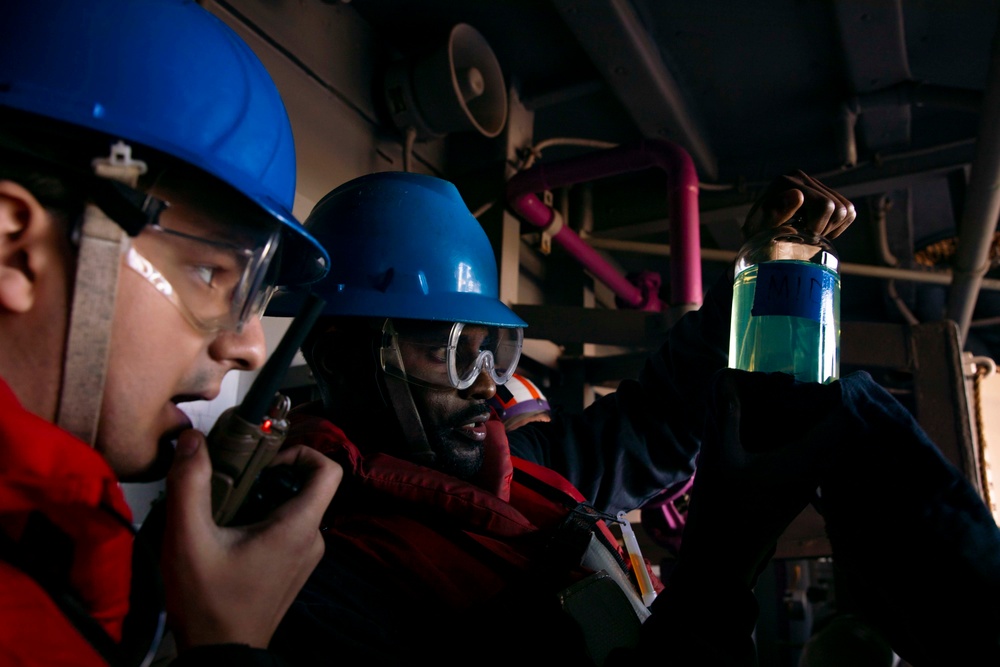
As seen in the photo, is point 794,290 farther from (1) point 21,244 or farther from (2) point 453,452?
(1) point 21,244

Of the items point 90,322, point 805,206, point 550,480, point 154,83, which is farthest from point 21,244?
point 805,206

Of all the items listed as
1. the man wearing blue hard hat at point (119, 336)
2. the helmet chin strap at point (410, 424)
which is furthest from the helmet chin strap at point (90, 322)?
the helmet chin strap at point (410, 424)

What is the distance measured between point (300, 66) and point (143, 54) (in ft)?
5.44

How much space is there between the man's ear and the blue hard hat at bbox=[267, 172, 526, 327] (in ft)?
2.56

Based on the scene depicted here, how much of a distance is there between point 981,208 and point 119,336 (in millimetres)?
2832

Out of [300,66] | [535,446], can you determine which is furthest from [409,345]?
[300,66]

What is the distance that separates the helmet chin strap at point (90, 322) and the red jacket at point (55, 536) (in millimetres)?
50

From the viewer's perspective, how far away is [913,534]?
93cm

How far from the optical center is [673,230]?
8.71 feet

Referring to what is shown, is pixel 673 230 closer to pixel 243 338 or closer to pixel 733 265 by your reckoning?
pixel 733 265

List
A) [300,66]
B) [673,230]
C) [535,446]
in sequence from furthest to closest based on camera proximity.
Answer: [673,230], [300,66], [535,446]

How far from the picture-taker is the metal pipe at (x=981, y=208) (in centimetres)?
224

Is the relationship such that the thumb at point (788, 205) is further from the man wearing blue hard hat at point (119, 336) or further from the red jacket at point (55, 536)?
the red jacket at point (55, 536)

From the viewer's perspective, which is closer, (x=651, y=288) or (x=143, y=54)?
(x=143, y=54)
